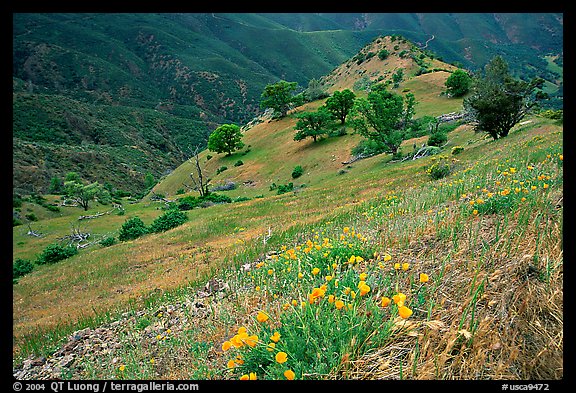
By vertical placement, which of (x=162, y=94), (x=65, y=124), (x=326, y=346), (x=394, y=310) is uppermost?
(x=162, y=94)

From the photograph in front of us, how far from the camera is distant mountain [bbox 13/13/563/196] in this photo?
6562cm

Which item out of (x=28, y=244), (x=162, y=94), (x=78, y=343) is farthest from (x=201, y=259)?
(x=162, y=94)

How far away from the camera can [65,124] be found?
72.4 meters

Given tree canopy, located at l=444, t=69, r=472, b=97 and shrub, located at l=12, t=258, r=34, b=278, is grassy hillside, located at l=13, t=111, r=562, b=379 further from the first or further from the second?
tree canopy, located at l=444, t=69, r=472, b=97

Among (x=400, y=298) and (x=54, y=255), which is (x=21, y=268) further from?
(x=400, y=298)

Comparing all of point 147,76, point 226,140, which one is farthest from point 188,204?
point 147,76

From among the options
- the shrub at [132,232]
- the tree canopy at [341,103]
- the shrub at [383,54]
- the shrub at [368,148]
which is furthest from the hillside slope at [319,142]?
the shrub at [132,232]

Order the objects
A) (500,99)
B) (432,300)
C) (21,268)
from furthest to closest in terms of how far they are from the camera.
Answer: (500,99) < (21,268) < (432,300)

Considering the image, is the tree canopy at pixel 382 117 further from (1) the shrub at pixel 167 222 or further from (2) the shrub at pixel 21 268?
(2) the shrub at pixel 21 268

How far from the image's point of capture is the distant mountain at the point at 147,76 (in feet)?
215

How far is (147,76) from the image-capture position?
410ft

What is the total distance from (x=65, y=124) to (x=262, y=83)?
7730 cm

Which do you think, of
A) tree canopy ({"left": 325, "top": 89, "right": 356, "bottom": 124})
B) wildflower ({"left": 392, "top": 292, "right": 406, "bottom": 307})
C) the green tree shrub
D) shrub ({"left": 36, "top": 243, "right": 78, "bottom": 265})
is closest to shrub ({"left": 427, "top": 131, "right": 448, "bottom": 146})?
the green tree shrub
